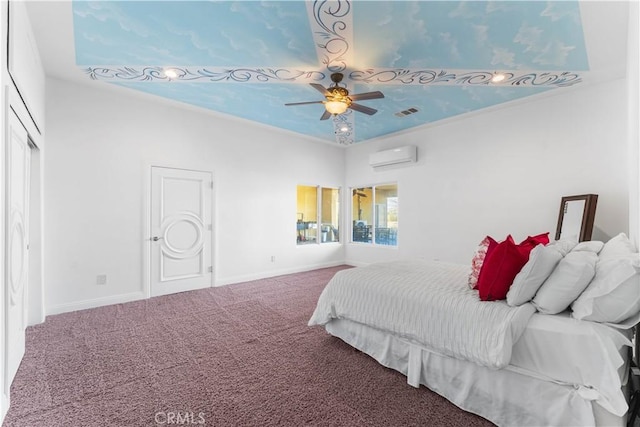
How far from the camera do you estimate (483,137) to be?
4.48 m

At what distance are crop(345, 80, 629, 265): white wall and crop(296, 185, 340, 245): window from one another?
1390 mm

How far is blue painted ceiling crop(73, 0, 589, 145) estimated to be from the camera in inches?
89.0

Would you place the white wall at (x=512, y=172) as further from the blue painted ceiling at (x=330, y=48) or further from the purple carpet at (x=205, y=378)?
the purple carpet at (x=205, y=378)

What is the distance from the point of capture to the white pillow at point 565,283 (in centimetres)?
161

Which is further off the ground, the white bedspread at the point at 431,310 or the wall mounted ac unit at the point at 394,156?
the wall mounted ac unit at the point at 394,156

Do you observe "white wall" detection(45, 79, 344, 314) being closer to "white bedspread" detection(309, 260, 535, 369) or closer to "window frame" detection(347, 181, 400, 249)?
"window frame" detection(347, 181, 400, 249)

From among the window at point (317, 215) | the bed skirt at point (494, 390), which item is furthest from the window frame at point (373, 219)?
the bed skirt at point (494, 390)

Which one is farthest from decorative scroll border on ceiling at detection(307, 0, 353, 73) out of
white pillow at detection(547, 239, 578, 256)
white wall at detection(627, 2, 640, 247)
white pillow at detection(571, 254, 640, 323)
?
white pillow at detection(571, 254, 640, 323)

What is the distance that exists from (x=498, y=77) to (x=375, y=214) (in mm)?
3542

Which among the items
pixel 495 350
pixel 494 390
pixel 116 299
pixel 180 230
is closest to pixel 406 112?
pixel 495 350

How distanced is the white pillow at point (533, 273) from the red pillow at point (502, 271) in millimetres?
79

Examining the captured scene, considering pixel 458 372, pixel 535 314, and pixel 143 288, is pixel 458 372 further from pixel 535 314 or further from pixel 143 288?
pixel 143 288

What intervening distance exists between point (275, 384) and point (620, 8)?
3.86 m

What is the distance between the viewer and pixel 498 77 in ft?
10.8
